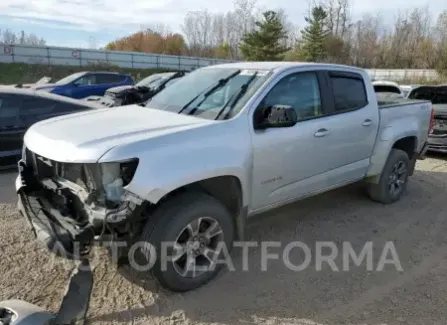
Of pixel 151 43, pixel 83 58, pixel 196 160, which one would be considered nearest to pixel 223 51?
pixel 151 43

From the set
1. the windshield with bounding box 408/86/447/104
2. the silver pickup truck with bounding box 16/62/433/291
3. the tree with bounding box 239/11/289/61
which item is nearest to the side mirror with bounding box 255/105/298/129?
the silver pickup truck with bounding box 16/62/433/291

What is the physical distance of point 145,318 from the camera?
2.91m

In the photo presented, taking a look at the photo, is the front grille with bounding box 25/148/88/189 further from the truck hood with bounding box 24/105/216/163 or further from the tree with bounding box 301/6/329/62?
the tree with bounding box 301/6/329/62

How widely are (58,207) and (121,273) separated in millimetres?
842

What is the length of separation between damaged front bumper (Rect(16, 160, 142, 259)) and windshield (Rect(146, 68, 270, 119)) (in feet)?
4.00

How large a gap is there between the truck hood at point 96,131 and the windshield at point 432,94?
24.4ft

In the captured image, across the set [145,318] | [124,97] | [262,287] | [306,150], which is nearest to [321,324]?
[262,287]

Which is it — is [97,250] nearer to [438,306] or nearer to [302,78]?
[302,78]

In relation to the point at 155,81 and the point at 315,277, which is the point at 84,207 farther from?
the point at 155,81

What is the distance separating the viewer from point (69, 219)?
2924 mm

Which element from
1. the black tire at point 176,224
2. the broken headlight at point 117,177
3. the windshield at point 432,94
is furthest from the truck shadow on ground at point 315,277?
the windshield at point 432,94

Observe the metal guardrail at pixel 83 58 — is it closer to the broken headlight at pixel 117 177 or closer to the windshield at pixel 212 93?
the windshield at pixel 212 93

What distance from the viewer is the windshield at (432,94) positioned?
8.97 metres

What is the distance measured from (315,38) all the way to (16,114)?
4512 cm
